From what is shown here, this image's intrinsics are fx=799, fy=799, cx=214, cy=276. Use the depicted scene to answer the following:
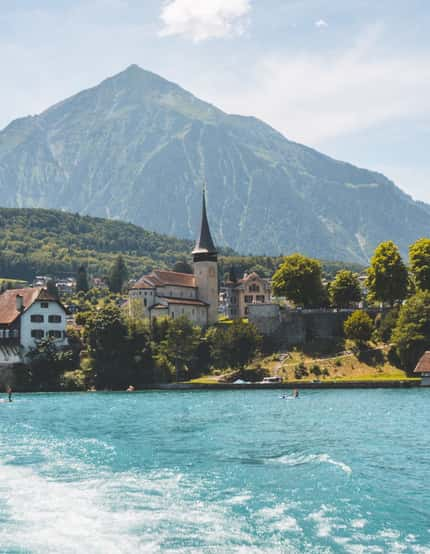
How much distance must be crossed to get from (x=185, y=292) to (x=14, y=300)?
33181 mm

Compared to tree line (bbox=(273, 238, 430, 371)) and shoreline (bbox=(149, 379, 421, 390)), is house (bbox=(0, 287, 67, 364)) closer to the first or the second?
shoreline (bbox=(149, 379, 421, 390))

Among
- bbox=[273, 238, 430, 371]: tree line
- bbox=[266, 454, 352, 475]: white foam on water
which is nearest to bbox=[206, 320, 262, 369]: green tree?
bbox=[273, 238, 430, 371]: tree line

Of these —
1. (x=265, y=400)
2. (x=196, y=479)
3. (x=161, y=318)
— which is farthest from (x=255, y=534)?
(x=161, y=318)

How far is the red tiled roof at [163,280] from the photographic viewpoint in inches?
4963

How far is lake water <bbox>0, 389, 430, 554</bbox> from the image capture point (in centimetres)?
2577

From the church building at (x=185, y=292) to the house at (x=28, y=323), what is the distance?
611 inches

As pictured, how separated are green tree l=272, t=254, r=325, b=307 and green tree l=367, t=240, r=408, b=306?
1085 cm

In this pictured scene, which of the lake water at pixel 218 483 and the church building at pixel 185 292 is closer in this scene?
the lake water at pixel 218 483

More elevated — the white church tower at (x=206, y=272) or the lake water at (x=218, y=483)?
the white church tower at (x=206, y=272)

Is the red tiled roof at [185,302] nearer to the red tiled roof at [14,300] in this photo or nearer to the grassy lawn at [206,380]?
the grassy lawn at [206,380]

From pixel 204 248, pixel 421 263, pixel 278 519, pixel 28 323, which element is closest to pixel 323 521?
pixel 278 519

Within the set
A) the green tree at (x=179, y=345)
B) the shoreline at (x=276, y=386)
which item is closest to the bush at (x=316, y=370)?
the shoreline at (x=276, y=386)

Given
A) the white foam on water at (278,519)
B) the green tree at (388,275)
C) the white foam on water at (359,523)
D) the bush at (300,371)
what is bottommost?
the white foam on water at (359,523)

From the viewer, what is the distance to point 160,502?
30.4 meters
